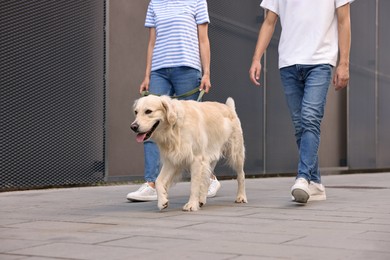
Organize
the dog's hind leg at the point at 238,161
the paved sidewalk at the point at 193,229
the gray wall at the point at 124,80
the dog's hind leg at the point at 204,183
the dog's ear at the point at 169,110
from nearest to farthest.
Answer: the paved sidewalk at the point at 193,229
the dog's ear at the point at 169,110
the dog's hind leg at the point at 204,183
the dog's hind leg at the point at 238,161
the gray wall at the point at 124,80

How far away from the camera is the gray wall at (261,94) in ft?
33.8

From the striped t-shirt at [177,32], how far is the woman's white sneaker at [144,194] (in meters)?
1.14

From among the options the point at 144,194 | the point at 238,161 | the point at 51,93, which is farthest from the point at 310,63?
the point at 51,93

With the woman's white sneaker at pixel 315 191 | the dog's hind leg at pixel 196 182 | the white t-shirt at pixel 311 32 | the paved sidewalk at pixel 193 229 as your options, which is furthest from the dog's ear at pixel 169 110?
the woman's white sneaker at pixel 315 191

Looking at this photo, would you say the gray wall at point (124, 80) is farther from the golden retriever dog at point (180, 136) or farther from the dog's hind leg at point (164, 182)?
the dog's hind leg at point (164, 182)

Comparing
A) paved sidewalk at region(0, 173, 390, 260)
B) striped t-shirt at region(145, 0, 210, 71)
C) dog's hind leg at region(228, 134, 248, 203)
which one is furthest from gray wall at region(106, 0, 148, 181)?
dog's hind leg at region(228, 134, 248, 203)

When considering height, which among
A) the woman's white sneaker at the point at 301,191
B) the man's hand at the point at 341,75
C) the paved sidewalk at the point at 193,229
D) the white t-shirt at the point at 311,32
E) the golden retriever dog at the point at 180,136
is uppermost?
the white t-shirt at the point at 311,32

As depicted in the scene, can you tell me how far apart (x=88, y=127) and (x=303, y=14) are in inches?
151

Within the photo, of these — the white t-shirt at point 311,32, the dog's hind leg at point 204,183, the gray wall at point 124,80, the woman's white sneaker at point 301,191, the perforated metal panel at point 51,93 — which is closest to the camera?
the dog's hind leg at point 204,183

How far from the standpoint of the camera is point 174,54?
700 centimetres

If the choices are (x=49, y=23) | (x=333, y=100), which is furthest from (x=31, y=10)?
(x=333, y=100)

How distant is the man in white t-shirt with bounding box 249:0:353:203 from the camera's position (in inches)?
263

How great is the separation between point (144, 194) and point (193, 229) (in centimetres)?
222

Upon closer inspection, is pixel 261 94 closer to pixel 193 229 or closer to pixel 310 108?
pixel 310 108
